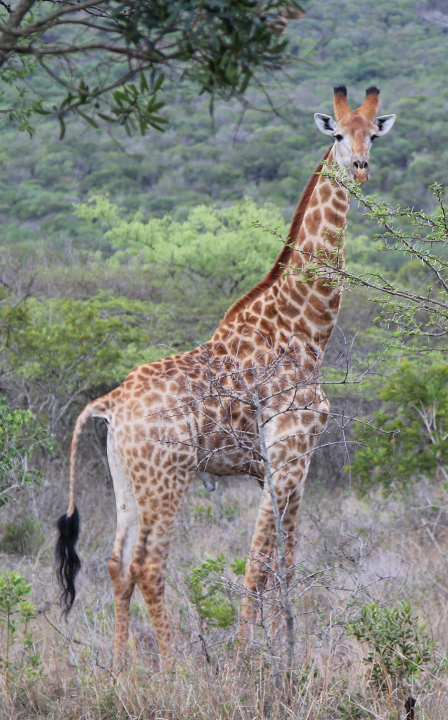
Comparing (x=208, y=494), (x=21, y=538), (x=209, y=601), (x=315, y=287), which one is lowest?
(x=208, y=494)

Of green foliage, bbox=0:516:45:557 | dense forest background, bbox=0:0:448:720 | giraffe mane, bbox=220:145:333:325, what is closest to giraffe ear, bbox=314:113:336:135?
giraffe mane, bbox=220:145:333:325

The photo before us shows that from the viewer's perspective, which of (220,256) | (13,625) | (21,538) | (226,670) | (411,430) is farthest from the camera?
(220,256)

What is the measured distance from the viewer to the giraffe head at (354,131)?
405 centimetres

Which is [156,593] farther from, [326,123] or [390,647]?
[326,123]

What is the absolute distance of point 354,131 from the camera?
13.6 ft

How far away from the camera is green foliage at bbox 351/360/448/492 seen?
6141mm

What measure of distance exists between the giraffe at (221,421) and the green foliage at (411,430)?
1.97 meters

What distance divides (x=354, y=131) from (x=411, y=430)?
9.29ft

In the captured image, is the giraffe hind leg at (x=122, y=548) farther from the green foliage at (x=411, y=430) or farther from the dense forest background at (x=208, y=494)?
the green foliage at (x=411, y=430)

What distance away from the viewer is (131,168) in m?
30.3

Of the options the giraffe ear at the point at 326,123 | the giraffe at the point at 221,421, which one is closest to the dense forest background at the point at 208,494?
the giraffe at the point at 221,421

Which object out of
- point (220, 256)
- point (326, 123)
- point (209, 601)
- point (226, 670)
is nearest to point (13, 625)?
point (209, 601)

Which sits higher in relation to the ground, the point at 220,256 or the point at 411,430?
the point at 220,256

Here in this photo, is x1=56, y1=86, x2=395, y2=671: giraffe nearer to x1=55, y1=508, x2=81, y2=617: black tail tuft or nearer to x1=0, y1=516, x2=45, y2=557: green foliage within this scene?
x1=55, y1=508, x2=81, y2=617: black tail tuft
